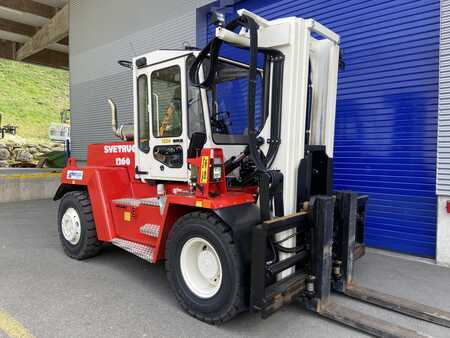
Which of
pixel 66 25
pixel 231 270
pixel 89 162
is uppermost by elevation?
pixel 66 25

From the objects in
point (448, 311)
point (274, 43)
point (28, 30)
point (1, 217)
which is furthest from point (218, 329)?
point (28, 30)

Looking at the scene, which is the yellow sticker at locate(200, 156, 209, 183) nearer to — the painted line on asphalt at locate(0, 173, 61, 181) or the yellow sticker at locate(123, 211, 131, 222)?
the yellow sticker at locate(123, 211, 131, 222)

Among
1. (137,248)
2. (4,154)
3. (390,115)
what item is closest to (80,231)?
(137,248)

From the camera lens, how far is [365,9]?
214 inches

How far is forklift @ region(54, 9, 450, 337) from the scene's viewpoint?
A: 2879mm

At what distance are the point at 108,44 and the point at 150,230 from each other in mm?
8953

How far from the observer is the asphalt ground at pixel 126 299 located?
2.96 meters

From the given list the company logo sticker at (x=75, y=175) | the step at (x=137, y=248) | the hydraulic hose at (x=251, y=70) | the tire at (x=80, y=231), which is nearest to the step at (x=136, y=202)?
the step at (x=137, y=248)

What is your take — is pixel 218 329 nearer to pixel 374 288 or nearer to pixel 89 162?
pixel 374 288

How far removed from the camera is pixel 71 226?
488cm

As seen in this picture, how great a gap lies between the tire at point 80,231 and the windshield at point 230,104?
2.32 metres

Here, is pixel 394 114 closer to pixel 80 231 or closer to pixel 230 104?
pixel 230 104

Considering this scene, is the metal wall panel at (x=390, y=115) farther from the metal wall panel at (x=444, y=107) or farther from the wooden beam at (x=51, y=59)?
the wooden beam at (x=51, y=59)

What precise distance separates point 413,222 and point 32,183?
1078cm
